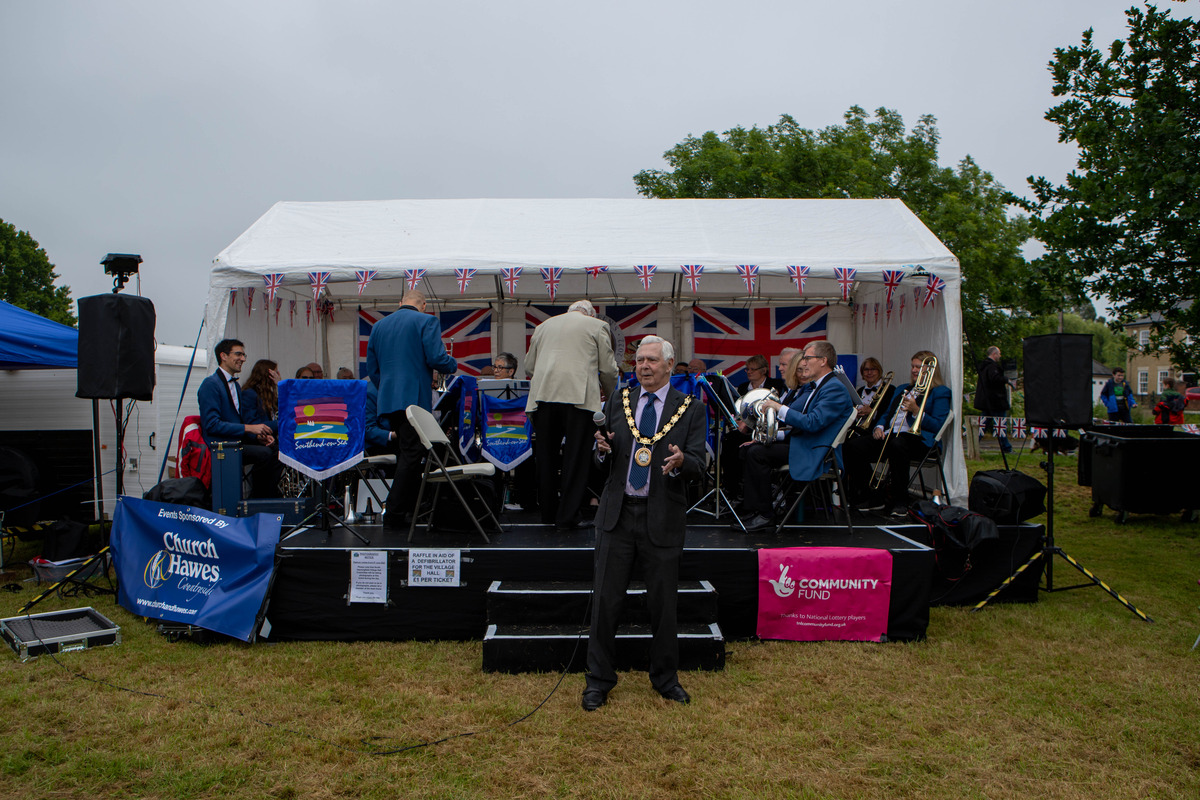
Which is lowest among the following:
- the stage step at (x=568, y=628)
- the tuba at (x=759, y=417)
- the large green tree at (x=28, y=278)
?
the stage step at (x=568, y=628)

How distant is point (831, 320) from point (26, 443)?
810cm

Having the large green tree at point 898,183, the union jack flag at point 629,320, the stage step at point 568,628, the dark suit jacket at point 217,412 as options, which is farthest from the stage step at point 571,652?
the large green tree at point 898,183

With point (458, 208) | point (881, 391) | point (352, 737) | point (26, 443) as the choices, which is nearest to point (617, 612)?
point (352, 737)

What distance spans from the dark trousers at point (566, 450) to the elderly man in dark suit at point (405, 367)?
0.70 metres

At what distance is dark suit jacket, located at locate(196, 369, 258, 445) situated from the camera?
5324 mm

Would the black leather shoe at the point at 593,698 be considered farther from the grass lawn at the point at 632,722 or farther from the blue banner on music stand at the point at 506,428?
the blue banner on music stand at the point at 506,428

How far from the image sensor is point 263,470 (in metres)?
5.74

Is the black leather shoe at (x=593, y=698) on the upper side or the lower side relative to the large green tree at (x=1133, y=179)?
lower

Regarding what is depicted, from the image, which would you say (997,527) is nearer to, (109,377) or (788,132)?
(109,377)

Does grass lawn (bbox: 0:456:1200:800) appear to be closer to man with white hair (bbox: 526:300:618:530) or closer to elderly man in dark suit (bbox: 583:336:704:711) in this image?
elderly man in dark suit (bbox: 583:336:704:711)

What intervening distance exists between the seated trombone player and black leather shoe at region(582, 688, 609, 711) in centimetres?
299

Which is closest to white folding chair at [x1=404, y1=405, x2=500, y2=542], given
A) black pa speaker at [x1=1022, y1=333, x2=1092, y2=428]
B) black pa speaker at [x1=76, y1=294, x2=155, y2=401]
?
black pa speaker at [x1=76, y1=294, x2=155, y2=401]

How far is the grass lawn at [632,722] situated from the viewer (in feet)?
8.97

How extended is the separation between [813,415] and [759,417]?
0.56 meters
